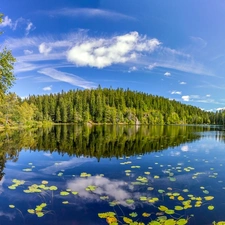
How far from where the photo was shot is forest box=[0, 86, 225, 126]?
119438 millimetres

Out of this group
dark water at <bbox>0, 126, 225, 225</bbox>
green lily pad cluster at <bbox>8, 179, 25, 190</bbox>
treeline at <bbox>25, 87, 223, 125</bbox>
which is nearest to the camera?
dark water at <bbox>0, 126, 225, 225</bbox>

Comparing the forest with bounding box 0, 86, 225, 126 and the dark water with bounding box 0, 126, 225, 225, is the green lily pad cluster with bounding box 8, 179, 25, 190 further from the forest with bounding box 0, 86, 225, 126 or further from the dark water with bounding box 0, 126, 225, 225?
the forest with bounding box 0, 86, 225, 126

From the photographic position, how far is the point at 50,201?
30.5ft

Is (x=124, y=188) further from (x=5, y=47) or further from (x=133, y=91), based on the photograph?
(x=133, y=91)

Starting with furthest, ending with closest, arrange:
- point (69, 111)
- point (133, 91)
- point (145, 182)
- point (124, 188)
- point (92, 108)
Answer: point (133, 91) < point (92, 108) < point (69, 111) < point (145, 182) < point (124, 188)

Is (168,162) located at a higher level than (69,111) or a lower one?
lower

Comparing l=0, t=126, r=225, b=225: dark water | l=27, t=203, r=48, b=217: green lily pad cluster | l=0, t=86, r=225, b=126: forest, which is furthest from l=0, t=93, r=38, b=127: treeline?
l=27, t=203, r=48, b=217: green lily pad cluster

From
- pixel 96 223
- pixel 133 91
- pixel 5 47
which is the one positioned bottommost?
pixel 96 223

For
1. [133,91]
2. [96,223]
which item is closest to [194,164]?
[96,223]

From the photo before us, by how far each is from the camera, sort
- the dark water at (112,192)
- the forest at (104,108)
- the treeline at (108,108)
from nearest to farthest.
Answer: the dark water at (112,192), the forest at (104,108), the treeline at (108,108)

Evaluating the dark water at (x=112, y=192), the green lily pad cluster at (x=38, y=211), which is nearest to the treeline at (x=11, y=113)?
the dark water at (x=112, y=192)

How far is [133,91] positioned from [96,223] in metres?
174

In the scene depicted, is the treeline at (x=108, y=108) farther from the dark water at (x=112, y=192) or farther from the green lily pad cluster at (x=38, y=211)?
the green lily pad cluster at (x=38, y=211)

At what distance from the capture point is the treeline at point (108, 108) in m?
121
